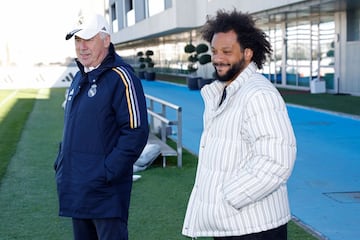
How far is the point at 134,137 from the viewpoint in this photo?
10.6 feet

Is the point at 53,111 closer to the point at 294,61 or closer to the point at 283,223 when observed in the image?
the point at 294,61

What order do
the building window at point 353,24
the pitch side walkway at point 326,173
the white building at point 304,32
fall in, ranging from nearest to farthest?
the pitch side walkway at point 326,173, the white building at point 304,32, the building window at point 353,24

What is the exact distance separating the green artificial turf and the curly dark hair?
291 centimetres

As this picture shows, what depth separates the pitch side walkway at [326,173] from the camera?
5.77 meters

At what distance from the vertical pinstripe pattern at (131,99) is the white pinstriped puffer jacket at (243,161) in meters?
0.57

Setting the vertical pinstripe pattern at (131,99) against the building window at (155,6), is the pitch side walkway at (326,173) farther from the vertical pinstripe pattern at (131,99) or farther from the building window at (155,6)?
the building window at (155,6)

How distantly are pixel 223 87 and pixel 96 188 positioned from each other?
0.97 meters

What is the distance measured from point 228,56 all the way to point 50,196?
16.7 ft

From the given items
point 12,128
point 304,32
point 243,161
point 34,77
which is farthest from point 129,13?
point 243,161

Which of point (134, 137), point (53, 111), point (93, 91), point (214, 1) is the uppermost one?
point (214, 1)

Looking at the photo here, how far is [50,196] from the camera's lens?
7.23 m

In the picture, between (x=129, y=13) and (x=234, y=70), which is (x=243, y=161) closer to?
(x=234, y=70)

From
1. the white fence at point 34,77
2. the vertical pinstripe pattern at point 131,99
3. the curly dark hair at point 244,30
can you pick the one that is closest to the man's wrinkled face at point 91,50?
the vertical pinstripe pattern at point 131,99

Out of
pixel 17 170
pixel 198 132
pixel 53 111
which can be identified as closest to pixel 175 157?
pixel 17 170
